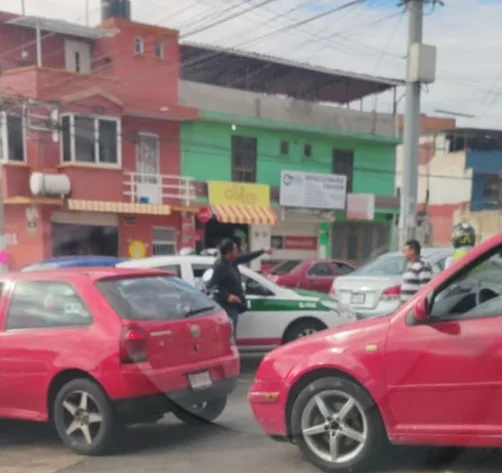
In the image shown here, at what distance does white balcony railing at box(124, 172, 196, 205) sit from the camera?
77.4 ft

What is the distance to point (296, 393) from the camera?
4.95 metres

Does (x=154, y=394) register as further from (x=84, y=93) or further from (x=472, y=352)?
(x=84, y=93)

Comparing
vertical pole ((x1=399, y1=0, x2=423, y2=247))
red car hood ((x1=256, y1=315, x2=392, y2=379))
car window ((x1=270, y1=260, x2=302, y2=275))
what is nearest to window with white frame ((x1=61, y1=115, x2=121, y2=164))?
car window ((x1=270, y1=260, x2=302, y2=275))

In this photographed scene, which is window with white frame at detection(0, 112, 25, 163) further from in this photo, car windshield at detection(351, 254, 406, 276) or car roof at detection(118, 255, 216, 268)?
car windshield at detection(351, 254, 406, 276)

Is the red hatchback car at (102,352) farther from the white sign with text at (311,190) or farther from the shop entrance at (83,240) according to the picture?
the white sign with text at (311,190)

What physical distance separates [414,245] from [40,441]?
14.6 feet

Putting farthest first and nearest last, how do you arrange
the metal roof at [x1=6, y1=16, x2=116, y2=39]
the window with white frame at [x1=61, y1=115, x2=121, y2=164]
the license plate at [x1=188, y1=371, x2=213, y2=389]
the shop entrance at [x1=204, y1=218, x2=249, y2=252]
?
the shop entrance at [x1=204, y1=218, x2=249, y2=252] < the metal roof at [x1=6, y1=16, x2=116, y2=39] < the window with white frame at [x1=61, y1=115, x2=121, y2=164] < the license plate at [x1=188, y1=371, x2=213, y2=389]

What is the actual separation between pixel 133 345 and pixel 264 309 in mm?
3994

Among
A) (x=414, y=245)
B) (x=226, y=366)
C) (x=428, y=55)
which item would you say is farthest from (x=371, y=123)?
(x=226, y=366)

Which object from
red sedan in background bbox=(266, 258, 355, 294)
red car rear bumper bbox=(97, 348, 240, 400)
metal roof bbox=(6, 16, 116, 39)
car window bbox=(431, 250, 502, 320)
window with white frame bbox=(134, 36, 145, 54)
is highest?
metal roof bbox=(6, 16, 116, 39)

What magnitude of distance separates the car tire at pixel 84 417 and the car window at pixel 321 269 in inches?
501

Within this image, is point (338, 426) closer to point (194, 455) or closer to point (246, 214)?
point (194, 455)

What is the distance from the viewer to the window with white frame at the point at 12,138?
21875mm

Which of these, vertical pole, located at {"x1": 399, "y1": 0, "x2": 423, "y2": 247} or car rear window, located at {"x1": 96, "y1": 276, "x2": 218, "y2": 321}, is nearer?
car rear window, located at {"x1": 96, "y1": 276, "x2": 218, "y2": 321}
